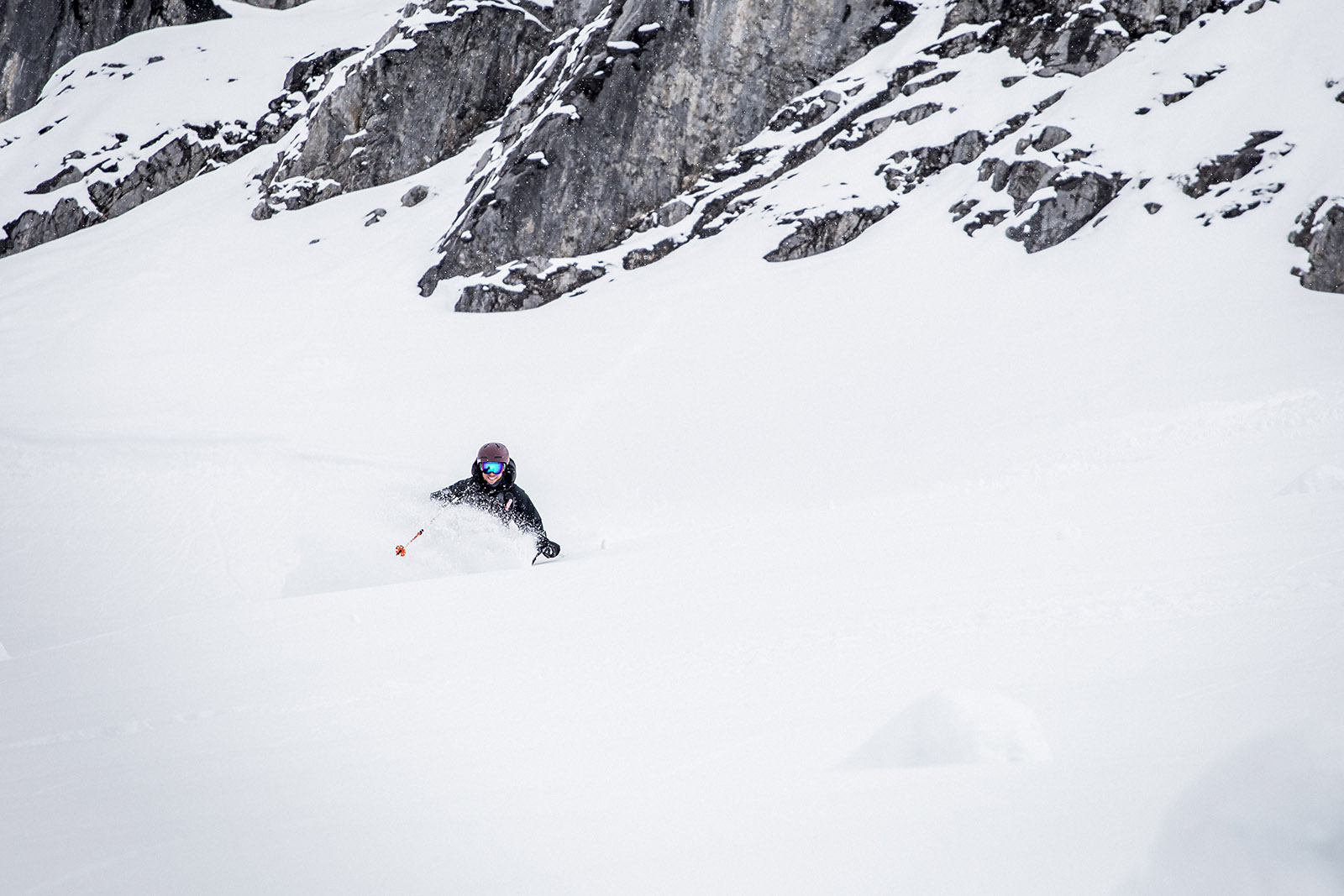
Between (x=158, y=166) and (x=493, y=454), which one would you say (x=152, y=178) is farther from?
(x=493, y=454)

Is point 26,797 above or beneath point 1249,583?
beneath

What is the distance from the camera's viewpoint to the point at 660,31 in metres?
21.4

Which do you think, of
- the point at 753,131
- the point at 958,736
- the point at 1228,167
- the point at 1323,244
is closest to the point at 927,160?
the point at 753,131

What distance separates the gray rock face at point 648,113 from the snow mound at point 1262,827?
19.9 metres

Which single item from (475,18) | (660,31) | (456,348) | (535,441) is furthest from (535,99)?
(535,441)

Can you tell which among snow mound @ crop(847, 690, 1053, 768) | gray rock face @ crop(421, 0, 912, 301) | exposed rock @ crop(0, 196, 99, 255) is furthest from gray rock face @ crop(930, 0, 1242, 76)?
exposed rock @ crop(0, 196, 99, 255)

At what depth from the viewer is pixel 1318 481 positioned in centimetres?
471

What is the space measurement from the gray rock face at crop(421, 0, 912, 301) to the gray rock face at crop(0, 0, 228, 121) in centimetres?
3306

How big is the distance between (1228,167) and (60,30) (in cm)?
5471

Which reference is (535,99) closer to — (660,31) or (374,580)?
(660,31)

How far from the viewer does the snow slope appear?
1515 millimetres

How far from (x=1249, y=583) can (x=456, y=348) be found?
15.6 metres

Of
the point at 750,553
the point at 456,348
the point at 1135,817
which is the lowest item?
the point at 456,348

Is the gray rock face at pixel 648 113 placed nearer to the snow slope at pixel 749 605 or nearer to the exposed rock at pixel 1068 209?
the snow slope at pixel 749 605
